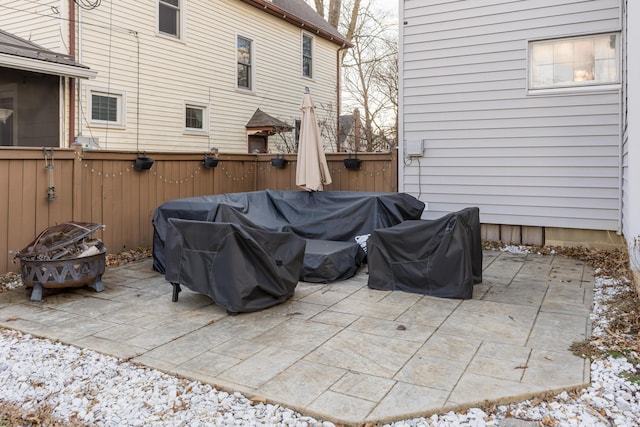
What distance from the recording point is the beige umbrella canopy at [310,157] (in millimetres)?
6859

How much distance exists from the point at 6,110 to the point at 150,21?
3.42 m

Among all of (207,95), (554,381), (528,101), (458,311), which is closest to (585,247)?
(528,101)

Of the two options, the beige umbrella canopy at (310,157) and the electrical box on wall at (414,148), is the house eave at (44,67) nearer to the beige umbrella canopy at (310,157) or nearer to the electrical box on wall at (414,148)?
the beige umbrella canopy at (310,157)

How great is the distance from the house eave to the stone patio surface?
4.31 m

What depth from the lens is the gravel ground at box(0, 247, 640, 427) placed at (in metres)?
2.42

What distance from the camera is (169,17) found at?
10812 mm

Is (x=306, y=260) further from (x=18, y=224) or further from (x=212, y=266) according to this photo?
(x=18, y=224)

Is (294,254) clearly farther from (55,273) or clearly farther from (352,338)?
(55,273)

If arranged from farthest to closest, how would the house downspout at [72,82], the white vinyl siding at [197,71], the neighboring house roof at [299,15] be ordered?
the neighboring house roof at [299,15]
the white vinyl siding at [197,71]
the house downspout at [72,82]

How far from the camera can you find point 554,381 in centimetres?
275

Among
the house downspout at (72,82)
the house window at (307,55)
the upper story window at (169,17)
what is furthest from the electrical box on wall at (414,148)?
the house window at (307,55)

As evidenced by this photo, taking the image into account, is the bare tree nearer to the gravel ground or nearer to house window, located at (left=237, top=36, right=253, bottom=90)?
house window, located at (left=237, top=36, right=253, bottom=90)

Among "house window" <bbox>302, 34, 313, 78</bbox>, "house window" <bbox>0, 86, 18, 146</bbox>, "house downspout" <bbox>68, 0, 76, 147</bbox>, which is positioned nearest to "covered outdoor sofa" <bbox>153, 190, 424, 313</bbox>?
"house downspout" <bbox>68, 0, 76, 147</bbox>

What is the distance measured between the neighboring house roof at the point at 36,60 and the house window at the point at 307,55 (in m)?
7.67
